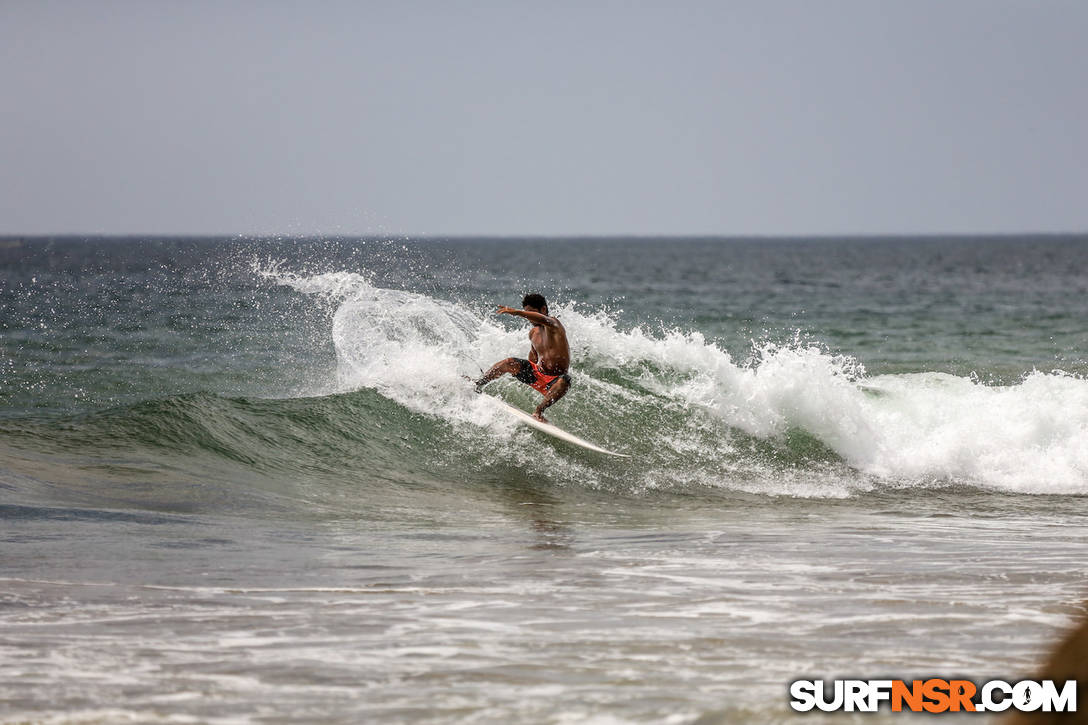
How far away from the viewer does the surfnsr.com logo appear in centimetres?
475

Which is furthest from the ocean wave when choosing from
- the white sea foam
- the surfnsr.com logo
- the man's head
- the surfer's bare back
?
the surfnsr.com logo

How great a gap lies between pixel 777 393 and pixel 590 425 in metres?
2.23

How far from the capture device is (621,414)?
13742mm

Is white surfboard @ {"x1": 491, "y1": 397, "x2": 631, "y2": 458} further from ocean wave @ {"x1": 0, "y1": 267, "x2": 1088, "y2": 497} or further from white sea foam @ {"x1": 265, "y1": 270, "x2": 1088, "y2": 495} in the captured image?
white sea foam @ {"x1": 265, "y1": 270, "x2": 1088, "y2": 495}

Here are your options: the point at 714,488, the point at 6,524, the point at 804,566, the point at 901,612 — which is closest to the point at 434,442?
the point at 714,488

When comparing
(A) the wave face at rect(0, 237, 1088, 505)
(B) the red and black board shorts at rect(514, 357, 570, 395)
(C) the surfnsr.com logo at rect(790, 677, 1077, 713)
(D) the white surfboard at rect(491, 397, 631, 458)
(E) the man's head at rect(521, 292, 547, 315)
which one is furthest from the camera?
(B) the red and black board shorts at rect(514, 357, 570, 395)

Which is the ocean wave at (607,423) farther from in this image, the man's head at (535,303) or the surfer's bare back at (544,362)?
the man's head at (535,303)

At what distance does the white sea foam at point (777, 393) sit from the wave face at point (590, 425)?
26mm

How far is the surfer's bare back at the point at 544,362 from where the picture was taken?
39.6ft

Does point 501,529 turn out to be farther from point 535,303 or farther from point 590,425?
point 590,425

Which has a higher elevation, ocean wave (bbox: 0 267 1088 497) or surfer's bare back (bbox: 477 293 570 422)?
surfer's bare back (bbox: 477 293 570 422)

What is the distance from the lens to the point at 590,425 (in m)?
13.6

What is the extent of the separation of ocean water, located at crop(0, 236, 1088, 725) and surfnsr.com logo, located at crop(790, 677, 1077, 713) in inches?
5.0

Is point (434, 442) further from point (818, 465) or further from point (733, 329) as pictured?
point (733, 329)
